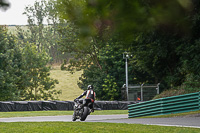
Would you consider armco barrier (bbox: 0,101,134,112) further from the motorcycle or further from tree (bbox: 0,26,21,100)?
the motorcycle

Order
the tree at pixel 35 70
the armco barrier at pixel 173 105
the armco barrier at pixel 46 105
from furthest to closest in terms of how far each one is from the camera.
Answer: the tree at pixel 35 70, the armco barrier at pixel 46 105, the armco barrier at pixel 173 105

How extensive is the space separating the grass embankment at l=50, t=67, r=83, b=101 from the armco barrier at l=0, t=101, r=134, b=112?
54.5m

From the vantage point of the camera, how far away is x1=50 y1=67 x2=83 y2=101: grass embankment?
94125 mm

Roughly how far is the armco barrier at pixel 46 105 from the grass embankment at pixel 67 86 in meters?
54.5

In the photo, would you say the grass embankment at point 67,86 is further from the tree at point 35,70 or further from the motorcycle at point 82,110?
the motorcycle at point 82,110

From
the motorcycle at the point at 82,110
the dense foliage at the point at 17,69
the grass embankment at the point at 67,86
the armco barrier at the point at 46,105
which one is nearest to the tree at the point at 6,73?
the dense foliage at the point at 17,69

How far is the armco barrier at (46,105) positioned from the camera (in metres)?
32.5

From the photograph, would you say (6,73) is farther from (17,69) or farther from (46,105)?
(46,105)

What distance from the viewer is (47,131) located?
34.4ft

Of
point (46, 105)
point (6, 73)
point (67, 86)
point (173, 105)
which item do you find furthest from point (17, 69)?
point (67, 86)

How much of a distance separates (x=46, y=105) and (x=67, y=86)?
7156cm

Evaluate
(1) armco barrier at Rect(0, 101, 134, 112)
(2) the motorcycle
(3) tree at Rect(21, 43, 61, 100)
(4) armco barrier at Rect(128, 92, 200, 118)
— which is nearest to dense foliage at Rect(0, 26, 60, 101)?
(3) tree at Rect(21, 43, 61, 100)

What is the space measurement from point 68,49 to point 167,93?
1155 inches

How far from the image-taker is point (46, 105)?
3459 cm
